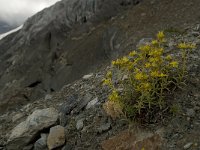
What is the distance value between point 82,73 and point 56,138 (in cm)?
843

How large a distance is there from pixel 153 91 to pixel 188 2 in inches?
377

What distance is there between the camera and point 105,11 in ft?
67.4

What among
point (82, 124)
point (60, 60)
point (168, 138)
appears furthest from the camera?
point (60, 60)

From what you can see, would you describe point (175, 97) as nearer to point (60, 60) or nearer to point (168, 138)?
point (168, 138)

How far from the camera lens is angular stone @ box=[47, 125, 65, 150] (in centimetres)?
998

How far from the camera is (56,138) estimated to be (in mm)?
10094

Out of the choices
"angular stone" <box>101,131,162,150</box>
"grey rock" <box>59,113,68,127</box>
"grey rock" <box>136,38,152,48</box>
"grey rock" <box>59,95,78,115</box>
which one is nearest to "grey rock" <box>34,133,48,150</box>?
"grey rock" <box>59,113,68,127</box>

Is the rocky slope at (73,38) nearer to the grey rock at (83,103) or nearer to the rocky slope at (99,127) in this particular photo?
the rocky slope at (99,127)

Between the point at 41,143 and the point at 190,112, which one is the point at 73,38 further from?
the point at 190,112

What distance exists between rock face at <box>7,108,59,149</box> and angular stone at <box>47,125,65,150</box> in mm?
572

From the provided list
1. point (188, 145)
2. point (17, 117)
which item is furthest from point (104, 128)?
point (17, 117)

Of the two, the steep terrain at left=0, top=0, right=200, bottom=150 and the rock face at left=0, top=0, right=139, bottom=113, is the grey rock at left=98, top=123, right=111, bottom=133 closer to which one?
the steep terrain at left=0, top=0, right=200, bottom=150

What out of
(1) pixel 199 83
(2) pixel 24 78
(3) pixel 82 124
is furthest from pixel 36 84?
(1) pixel 199 83

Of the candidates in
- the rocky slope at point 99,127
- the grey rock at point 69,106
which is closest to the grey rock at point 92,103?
the rocky slope at point 99,127
